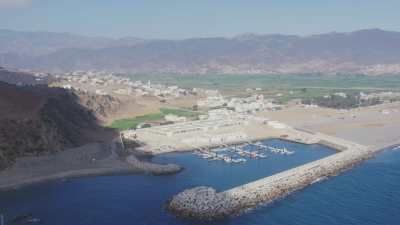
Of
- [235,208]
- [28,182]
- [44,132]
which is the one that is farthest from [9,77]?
[235,208]

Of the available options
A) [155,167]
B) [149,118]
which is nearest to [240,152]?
[155,167]

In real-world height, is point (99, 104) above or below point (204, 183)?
above

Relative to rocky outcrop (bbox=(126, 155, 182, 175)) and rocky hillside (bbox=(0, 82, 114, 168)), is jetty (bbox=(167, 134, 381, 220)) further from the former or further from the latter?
rocky hillside (bbox=(0, 82, 114, 168))

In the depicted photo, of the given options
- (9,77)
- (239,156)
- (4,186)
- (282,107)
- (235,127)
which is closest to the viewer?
(4,186)

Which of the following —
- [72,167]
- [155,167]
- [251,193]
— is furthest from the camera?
[155,167]

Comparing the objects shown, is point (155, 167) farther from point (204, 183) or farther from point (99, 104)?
point (99, 104)

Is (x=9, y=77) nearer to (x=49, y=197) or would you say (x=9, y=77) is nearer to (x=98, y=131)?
(x=98, y=131)

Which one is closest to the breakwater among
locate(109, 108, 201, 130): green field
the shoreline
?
the shoreline
